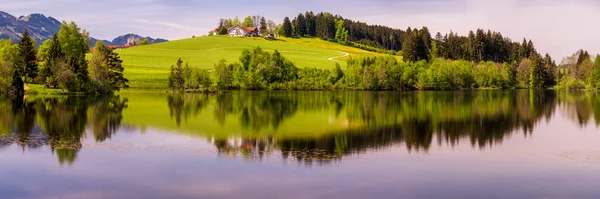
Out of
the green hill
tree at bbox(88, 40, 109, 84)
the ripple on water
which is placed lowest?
the ripple on water

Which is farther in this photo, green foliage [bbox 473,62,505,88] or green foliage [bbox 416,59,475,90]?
green foliage [bbox 473,62,505,88]

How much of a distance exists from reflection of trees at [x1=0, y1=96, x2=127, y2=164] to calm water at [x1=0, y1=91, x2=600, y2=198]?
11 centimetres

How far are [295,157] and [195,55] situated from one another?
142m

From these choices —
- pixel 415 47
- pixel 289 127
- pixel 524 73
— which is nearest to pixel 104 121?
pixel 289 127

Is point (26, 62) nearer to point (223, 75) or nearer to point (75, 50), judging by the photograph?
point (75, 50)

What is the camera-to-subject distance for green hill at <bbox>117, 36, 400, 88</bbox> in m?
130

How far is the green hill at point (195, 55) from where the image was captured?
129500 mm

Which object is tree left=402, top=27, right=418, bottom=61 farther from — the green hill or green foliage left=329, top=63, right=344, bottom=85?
green foliage left=329, top=63, right=344, bottom=85

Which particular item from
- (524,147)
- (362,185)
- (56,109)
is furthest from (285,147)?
(56,109)

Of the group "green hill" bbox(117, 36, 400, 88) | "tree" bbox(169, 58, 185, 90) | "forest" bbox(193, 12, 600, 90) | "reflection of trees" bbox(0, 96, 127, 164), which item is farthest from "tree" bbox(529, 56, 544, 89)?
"reflection of trees" bbox(0, 96, 127, 164)

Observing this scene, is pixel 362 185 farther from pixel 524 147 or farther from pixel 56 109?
pixel 56 109

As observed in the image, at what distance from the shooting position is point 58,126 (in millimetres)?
42625

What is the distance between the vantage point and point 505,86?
156 m

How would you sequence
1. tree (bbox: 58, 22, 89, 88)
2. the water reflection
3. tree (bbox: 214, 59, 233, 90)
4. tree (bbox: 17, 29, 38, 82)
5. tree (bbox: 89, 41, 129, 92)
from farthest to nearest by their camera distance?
tree (bbox: 214, 59, 233, 90) < tree (bbox: 89, 41, 129, 92) < tree (bbox: 17, 29, 38, 82) < tree (bbox: 58, 22, 89, 88) < the water reflection
